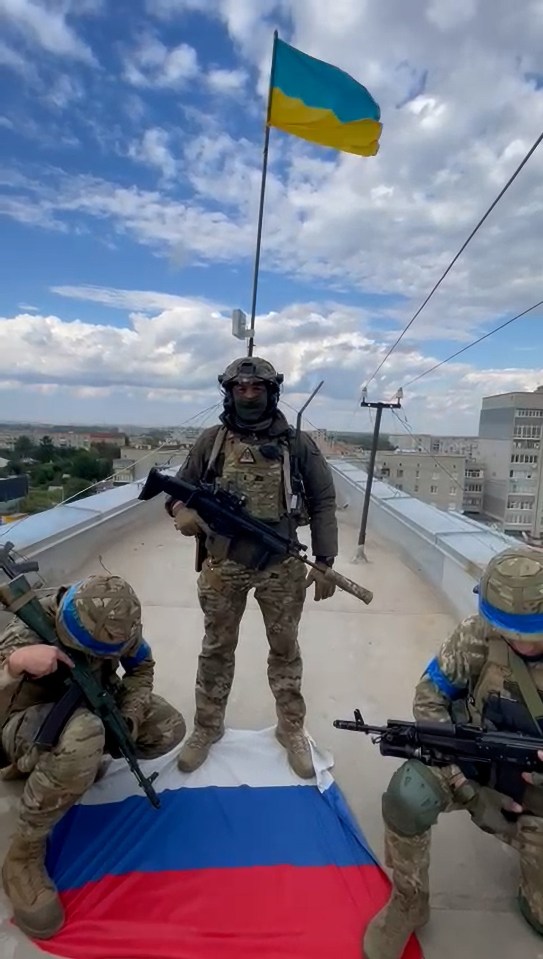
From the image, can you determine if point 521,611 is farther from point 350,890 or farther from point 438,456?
point 438,456

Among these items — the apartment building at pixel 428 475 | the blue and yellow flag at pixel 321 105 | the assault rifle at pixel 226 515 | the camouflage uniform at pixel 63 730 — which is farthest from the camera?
the apartment building at pixel 428 475

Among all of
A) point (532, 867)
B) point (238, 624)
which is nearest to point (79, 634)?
point (238, 624)

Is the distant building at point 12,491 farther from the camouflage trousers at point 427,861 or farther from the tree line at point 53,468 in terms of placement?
the camouflage trousers at point 427,861

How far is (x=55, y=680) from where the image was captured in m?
1.79

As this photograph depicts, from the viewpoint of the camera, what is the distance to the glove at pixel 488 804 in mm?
1553

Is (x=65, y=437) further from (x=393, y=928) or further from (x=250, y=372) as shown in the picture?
(x=393, y=928)

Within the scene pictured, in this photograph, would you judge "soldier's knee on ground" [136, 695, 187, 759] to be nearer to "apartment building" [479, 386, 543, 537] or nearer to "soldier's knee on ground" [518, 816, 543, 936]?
"soldier's knee on ground" [518, 816, 543, 936]

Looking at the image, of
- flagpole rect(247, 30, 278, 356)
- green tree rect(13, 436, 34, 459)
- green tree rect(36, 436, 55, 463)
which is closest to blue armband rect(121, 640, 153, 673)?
flagpole rect(247, 30, 278, 356)

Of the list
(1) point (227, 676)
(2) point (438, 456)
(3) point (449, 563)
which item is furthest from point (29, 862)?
(2) point (438, 456)

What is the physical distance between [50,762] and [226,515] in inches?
37.1

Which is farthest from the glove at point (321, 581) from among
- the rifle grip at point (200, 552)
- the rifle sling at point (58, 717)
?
the rifle sling at point (58, 717)

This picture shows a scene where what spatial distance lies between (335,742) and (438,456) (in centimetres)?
419

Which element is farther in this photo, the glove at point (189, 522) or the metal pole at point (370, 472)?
the metal pole at point (370, 472)

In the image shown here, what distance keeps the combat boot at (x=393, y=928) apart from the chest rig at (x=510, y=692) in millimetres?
499
